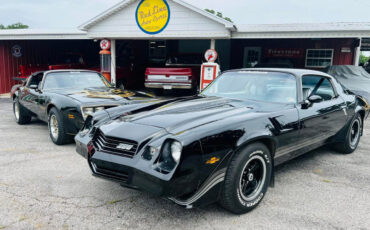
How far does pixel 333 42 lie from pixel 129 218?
15.3 m

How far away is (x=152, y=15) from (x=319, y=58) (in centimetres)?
930

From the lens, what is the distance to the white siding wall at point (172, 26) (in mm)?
11250

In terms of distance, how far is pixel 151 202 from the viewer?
306 cm

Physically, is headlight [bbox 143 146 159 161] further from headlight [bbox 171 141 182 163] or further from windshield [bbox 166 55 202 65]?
windshield [bbox 166 55 202 65]

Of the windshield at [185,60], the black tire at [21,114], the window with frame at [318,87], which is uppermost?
the windshield at [185,60]

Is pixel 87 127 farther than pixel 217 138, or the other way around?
pixel 87 127

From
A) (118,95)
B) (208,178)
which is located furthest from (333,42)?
(208,178)

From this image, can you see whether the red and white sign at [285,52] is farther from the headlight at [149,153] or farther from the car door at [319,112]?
the headlight at [149,153]

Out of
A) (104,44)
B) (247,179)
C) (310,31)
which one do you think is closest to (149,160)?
(247,179)

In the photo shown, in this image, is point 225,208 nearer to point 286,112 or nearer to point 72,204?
point 286,112

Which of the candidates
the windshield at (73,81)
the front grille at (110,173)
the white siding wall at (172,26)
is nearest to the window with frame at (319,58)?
the white siding wall at (172,26)

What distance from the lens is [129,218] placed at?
274 cm

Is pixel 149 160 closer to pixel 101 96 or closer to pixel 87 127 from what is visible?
pixel 87 127

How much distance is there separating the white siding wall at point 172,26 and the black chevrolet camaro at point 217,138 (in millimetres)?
7538
